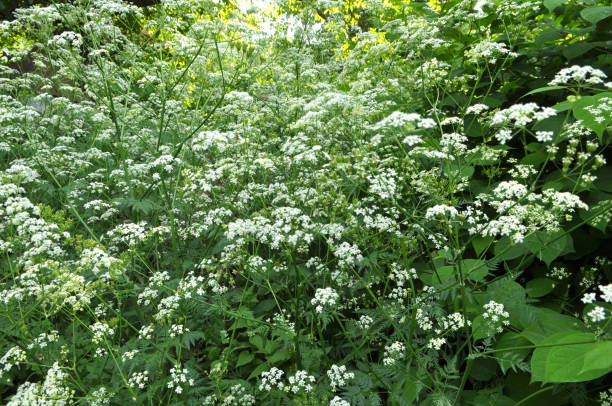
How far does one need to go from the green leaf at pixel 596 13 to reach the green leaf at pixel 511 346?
108 inches

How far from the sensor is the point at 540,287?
3.43 metres

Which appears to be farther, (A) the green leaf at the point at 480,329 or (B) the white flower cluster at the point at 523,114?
(A) the green leaf at the point at 480,329

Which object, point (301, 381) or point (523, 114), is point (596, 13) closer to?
point (523, 114)

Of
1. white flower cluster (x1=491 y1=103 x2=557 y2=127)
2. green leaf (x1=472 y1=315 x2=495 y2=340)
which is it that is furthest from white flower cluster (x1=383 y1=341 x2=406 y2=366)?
white flower cluster (x1=491 y1=103 x2=557 y2=127)

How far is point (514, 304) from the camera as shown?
2.94 metres

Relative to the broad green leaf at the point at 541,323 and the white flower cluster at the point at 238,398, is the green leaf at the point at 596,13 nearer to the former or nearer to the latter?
the broad green leaf at the point at 541,323

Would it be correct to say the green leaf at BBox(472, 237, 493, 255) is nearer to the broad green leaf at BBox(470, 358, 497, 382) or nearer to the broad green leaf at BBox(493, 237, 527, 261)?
the broad green leaf at BBox(493, 237, 527, 261)

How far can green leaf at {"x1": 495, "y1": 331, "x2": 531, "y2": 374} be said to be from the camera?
2.65m

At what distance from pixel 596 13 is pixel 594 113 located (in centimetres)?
149

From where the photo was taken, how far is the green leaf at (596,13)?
3324 mm

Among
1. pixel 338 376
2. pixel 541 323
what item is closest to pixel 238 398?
pixel 338 376

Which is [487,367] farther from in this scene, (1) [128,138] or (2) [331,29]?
(2) [331,29]

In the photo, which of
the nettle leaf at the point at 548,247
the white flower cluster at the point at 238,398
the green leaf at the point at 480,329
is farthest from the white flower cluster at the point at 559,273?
the white flower cluster at the point at 238,398

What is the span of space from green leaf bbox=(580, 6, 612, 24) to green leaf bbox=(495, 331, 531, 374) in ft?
8.97
